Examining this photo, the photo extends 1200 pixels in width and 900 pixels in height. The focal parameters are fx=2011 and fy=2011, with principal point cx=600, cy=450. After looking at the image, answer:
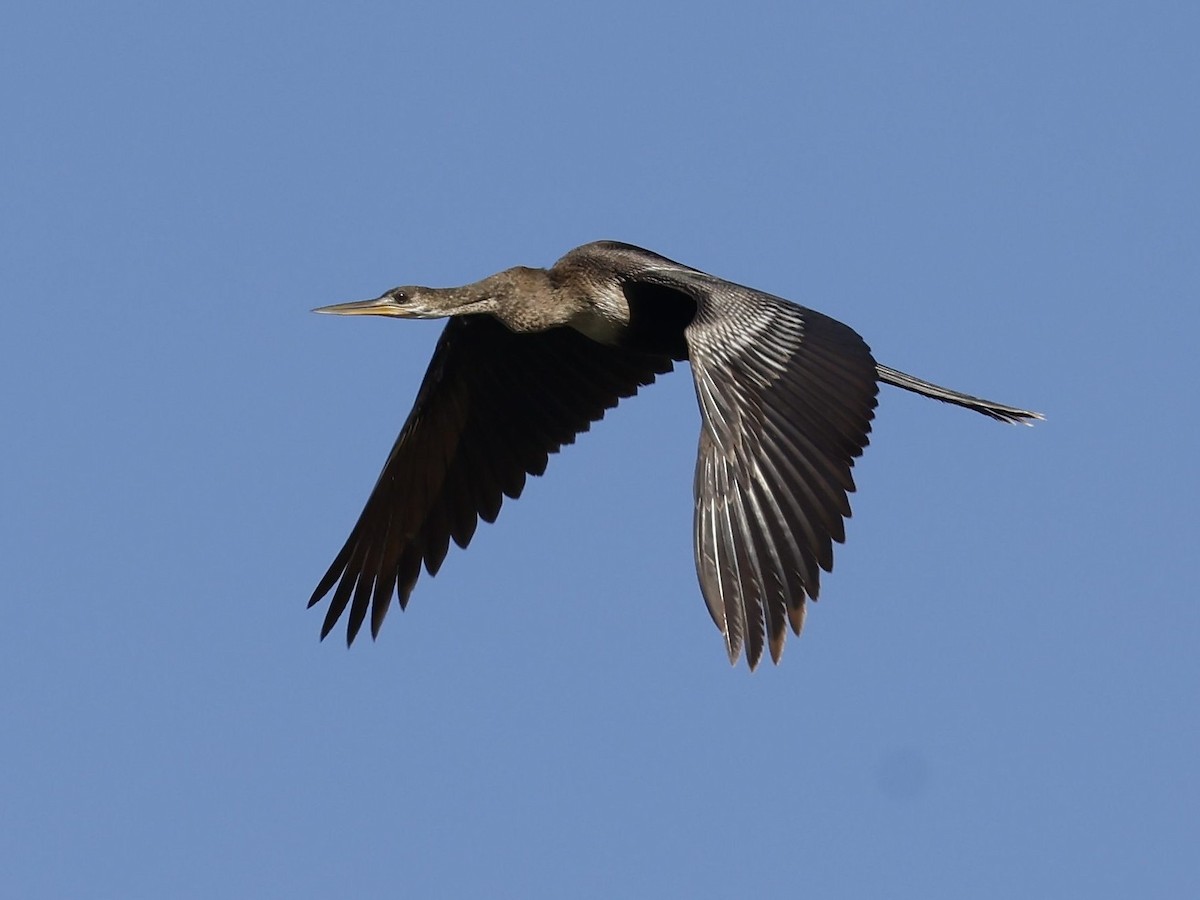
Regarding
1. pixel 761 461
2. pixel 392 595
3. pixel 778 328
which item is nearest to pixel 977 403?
pixel 778 328

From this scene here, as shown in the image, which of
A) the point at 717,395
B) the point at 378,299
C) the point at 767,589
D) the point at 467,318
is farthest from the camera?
the point at 467,318

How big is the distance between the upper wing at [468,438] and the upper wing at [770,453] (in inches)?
107

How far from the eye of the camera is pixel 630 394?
47.3 feet

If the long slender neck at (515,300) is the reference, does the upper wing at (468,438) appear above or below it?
below

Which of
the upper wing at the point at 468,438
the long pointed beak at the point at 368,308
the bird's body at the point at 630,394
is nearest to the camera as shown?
the bird's body at the point at 630,394

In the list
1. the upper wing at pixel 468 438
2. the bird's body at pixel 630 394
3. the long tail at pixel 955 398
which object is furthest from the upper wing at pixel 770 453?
the upper wing at pixel 468 438

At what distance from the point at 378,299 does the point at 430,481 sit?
1793mm

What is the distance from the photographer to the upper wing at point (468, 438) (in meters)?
14.4

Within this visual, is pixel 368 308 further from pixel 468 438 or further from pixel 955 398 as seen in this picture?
pixel 955 398

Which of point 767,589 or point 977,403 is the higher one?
point 977,403

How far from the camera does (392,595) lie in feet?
47.4

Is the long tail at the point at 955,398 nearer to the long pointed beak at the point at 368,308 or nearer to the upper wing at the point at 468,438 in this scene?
the upper wing at the point at 468,438

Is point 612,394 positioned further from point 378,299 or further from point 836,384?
point 836,384

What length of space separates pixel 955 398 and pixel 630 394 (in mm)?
2404
